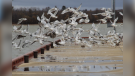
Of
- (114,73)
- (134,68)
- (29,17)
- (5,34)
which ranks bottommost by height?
(114,73)

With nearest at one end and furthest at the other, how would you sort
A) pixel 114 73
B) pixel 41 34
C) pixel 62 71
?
pixel 114 73 < pixel 62 71 < pixel 41 34

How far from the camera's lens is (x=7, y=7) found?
2.92 feet

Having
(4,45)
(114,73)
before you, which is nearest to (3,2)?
(4,45)

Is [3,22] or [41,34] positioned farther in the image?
[41,34]

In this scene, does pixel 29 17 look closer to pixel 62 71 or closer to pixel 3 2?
pixel 62 71

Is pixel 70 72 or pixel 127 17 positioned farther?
pixel 70 72

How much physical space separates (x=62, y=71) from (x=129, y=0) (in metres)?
4.51

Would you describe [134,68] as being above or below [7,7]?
below

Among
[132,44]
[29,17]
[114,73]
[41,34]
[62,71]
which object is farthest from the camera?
[29,17]

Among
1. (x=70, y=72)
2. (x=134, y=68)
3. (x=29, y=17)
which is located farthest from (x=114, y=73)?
(x=29, y=17)

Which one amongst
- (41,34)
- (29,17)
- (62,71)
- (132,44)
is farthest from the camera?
(29,17)

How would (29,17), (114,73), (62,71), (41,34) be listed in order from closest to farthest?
(114,73) < (62,71) < (41,34) < (29,17)

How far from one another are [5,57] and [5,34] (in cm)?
9

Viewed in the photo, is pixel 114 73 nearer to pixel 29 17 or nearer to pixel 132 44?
pixel 132 44
